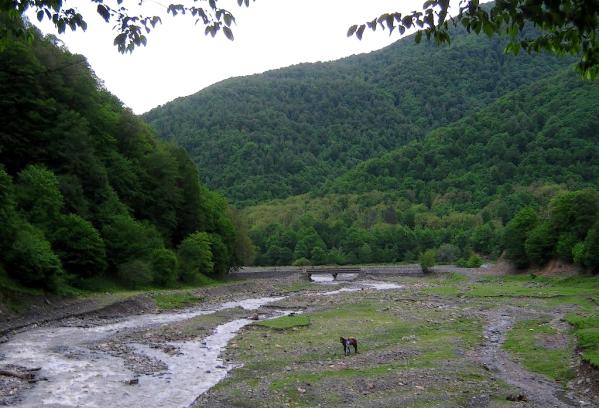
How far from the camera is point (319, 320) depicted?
47.2 meters

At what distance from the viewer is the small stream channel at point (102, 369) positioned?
21595mm

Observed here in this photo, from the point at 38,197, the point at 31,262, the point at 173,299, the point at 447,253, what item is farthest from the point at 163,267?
the point at 447,253

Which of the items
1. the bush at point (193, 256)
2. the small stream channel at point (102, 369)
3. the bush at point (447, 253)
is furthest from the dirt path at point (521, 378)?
the bush at point (447, 253)

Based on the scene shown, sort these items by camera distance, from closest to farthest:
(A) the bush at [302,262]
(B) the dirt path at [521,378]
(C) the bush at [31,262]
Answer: (B) the dirt path at [521,378] → (C) the bush at [31,262] → (A) the bush at [302,262]

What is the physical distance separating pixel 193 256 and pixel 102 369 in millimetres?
53499

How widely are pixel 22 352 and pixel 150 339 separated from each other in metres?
8.75

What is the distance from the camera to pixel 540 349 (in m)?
31.6

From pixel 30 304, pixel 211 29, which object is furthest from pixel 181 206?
pixel 211 29

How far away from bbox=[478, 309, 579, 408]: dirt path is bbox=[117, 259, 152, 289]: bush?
39.3 metres

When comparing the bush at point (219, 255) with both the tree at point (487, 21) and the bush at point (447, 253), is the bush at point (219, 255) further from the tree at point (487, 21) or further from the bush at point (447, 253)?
the bush at point (447, 253)

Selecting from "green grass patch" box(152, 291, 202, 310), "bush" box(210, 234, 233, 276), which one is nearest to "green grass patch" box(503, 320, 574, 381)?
"green grass patch" box(152, 291, 202, 310)

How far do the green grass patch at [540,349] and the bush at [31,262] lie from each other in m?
35.1

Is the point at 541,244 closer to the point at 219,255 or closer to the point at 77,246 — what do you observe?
the point at 219,255

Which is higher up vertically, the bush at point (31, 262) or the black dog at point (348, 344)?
the bush at point (31, 262)
